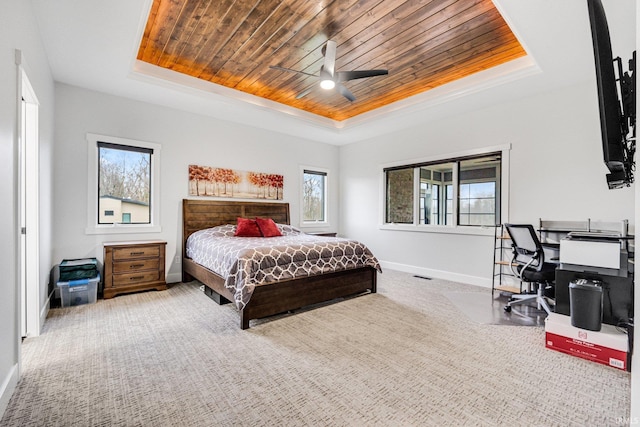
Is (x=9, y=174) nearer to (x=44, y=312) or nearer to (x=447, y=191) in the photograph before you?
(x=44, y=312)

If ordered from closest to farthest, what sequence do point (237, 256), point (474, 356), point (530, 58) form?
point (474, 356), point (237, 256), point (530, 58)

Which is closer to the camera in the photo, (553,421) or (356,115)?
(553,421)

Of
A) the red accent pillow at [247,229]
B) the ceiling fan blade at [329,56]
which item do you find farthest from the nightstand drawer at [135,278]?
the ceiling fan blade at [329,56]

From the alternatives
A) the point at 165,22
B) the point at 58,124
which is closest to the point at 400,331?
the point at 165,22

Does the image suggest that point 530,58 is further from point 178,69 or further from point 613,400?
point 178,69

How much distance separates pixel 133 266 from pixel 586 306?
4804 mm

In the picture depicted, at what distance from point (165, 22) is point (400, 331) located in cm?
378

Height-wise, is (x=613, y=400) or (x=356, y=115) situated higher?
(x=356, y=115)

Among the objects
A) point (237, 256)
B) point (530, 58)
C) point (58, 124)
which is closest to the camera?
point (237, 256)

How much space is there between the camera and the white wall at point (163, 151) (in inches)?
147

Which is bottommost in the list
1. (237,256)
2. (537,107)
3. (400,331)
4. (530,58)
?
(400,331)

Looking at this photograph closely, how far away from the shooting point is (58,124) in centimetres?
371

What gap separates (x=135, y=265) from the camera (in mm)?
3857

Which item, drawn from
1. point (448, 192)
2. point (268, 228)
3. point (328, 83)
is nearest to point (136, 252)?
point (268, 228)
